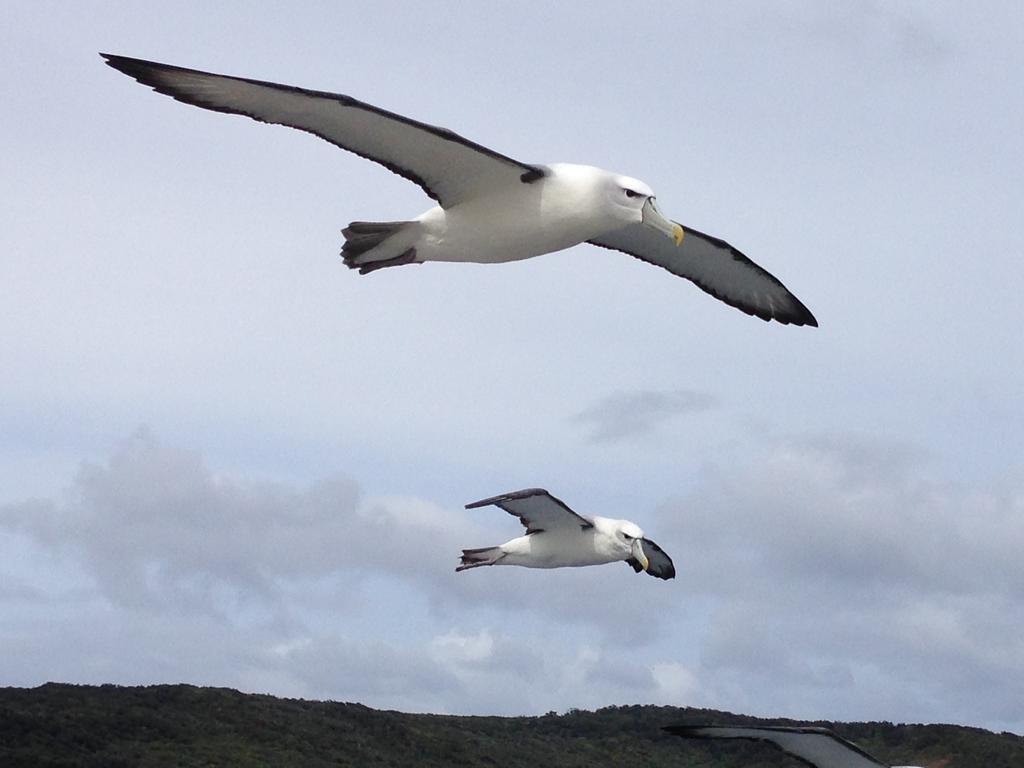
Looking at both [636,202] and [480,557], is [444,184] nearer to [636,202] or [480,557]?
[636,202]

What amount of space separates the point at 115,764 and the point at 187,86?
26.9m

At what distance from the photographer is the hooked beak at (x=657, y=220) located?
1398 centimetres

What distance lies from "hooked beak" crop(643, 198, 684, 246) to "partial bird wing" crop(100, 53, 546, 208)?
3.60 ft

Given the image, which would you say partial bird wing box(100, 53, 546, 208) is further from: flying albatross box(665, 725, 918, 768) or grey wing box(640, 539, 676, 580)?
grey wing box(640, 539, 676, 580)

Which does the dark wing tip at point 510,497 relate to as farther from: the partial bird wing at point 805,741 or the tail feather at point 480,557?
the partial bird wing at point 805,741

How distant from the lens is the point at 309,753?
38.5 m

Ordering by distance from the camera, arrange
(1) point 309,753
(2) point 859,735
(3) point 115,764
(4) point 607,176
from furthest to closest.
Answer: (2) point 859,735, (1) point 309,753, (3) point 115,764, (4) point 607,176

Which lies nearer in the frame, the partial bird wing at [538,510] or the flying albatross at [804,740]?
the flying albatross at [804,740]

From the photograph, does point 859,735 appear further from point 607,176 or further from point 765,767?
point 607,176

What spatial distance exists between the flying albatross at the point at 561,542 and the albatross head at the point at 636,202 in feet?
29.6

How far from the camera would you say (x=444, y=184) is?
14.2m

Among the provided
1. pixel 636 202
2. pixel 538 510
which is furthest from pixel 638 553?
pixel 636 202

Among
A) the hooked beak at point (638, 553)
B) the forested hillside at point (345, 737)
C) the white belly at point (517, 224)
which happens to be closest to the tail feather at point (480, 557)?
the hooked beak at point (638, 553)

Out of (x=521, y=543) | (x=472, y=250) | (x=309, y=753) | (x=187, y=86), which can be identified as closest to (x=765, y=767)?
(x=309, y=753)
